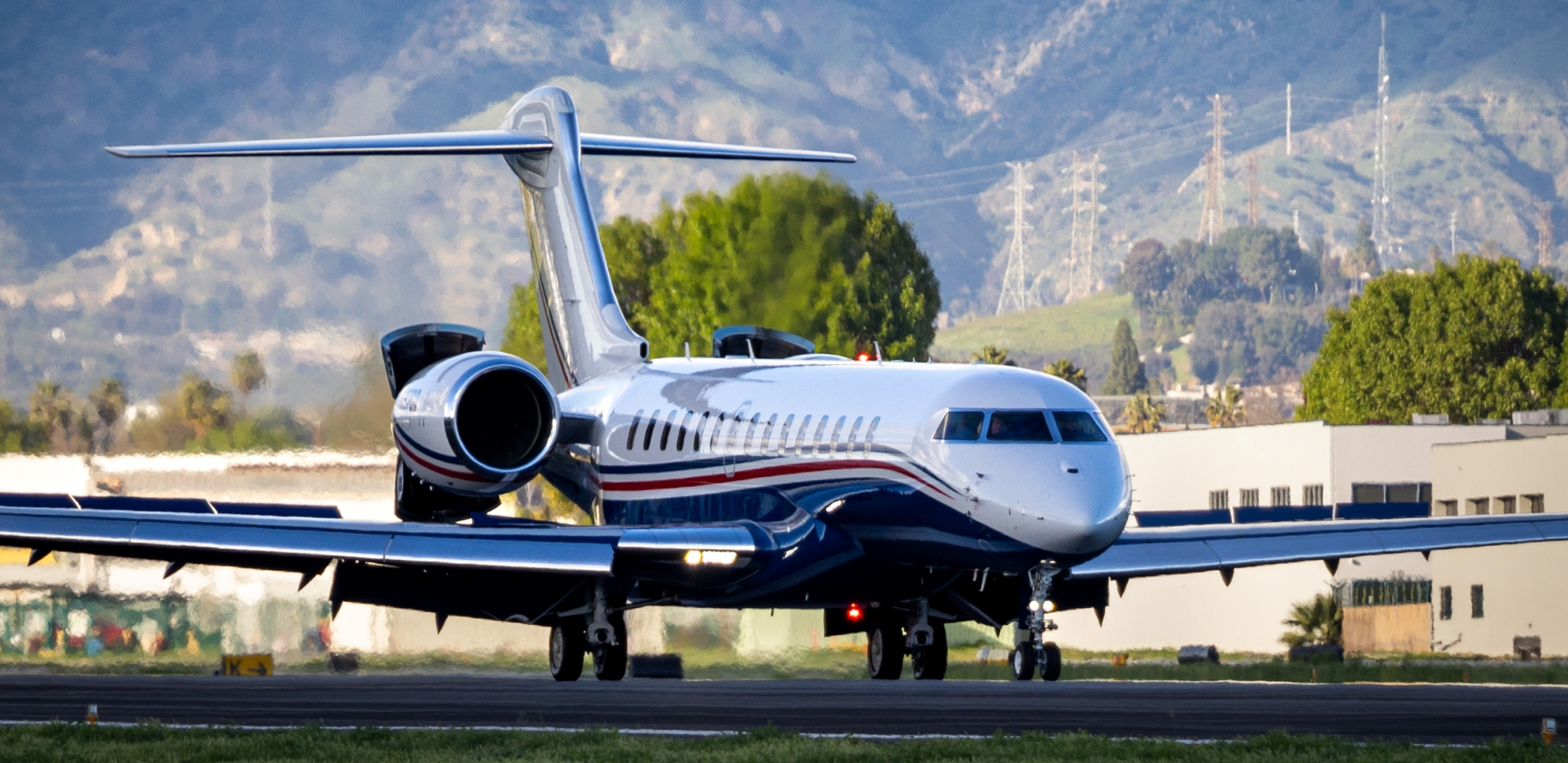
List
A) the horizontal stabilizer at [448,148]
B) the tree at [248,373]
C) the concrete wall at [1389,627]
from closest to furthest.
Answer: the horizontal stabilizer at [448,148]
the tree at [248,373]
the concrete wall at [1389,627]

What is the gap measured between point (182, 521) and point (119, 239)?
13558cm

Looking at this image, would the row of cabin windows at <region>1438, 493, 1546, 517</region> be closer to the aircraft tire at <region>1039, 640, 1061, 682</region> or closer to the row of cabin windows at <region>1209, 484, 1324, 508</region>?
the row of cabin windows at <region>1209, 484, 1324, 508</region>

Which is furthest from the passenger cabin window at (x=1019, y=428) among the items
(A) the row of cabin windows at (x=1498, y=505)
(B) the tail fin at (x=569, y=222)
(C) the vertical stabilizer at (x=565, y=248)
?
(A) the row of cabin windows at (x=1498, y=505)

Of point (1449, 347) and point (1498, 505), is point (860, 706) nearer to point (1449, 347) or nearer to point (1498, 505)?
point (1498, 505)

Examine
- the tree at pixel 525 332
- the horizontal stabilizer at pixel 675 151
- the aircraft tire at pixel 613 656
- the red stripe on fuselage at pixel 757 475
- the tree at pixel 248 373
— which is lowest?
the aircraft tire at pixel 613 656

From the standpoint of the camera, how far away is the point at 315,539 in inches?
1067

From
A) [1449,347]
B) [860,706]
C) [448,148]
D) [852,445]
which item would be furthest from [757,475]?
[1449,347]

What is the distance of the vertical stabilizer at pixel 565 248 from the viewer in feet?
126

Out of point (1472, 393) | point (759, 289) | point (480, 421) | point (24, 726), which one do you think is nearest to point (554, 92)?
point (480, 421)

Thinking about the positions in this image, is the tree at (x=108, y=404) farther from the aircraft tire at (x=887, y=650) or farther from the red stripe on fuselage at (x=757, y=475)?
the aircraft tire at (x=887, y=650)

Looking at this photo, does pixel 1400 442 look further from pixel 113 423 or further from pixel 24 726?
pixel 24 726

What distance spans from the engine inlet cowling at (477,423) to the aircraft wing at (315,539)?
7.55 ft

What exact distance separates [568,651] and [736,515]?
12.3 feet

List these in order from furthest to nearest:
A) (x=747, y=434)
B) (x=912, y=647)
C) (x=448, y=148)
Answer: (x=448, y=148) → (x=912, y=647) → (x=747, y=434)
